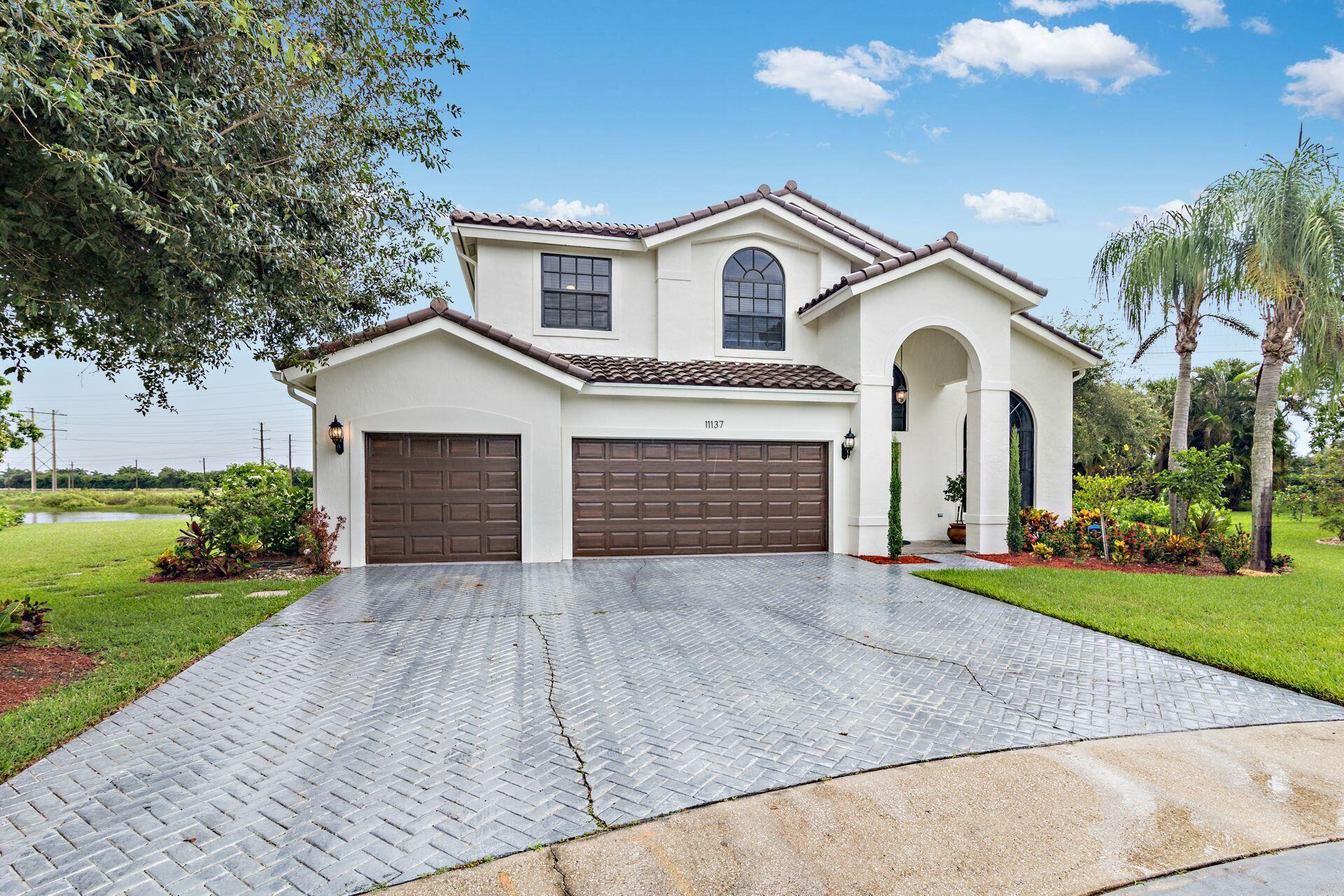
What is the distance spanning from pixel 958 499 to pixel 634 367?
8508 millimetres

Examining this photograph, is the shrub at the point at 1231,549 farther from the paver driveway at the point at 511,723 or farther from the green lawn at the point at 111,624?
the green lawn at the point at 111,624

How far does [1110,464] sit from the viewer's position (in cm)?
1691

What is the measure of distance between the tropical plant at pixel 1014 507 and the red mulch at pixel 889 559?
2.20 m

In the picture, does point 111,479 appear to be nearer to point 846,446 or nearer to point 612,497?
point 612,497

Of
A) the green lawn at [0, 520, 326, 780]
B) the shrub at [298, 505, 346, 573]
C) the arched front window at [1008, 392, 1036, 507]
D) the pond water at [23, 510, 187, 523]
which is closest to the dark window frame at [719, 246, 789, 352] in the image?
the arched front window at [1008, 392, 1036, 507]

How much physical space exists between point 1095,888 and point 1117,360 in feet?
73.9

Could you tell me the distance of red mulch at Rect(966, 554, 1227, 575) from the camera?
11531mm

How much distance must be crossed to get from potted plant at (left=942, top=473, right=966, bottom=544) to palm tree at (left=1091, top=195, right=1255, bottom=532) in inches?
159

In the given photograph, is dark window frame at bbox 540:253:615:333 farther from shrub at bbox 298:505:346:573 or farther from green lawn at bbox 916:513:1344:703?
green lawn at bbox 916:513:1344:703

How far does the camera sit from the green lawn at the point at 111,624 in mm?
4527

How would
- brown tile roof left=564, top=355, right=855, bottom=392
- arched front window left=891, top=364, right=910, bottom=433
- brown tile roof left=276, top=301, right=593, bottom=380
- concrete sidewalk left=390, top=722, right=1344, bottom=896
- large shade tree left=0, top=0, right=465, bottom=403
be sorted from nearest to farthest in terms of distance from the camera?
concrete sidewalk left=390, top=722, right=1344, bottom=896 < large shade tree left=0, top=0, right=465, bottom=403 < brown tile roof left=276, top=301, right=593, bottom=380 < brown tile roof left=564, top=355, right=855, bottom=392 < arched front window left=891, top=364, right=910, bottom=433

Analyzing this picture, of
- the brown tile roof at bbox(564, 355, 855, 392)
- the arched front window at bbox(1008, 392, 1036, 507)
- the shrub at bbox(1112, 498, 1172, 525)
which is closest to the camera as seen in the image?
the brown tile roof at bbox(564, 355, 855, 392)

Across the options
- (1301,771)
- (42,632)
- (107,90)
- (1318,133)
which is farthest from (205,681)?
(1318,133)

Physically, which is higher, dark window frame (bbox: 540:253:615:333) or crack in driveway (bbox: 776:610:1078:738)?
dark window frame (bbox: 540:253:615:333)
